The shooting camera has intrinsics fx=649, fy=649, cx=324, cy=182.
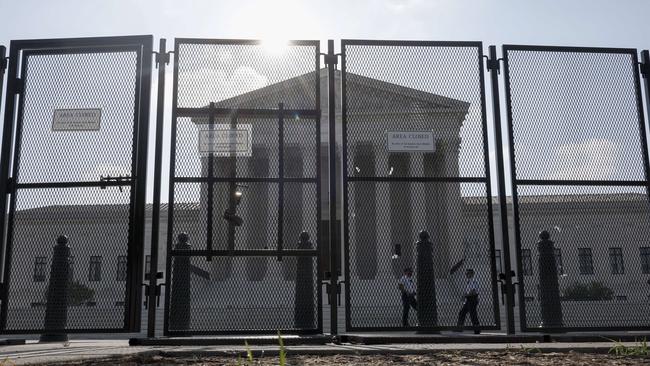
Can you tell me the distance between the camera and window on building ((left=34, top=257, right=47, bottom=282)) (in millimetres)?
6656

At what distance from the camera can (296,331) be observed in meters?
6.46

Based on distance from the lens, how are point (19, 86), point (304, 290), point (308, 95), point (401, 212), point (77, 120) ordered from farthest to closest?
point (308, 95)
point (19, 86)
point (401, 212)
point (77, 120)
point (304, 290)

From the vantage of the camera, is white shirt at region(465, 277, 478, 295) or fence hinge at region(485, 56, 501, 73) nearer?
white shirt at region(465, 277, 478, 295)

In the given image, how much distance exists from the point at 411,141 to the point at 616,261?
2897 mm

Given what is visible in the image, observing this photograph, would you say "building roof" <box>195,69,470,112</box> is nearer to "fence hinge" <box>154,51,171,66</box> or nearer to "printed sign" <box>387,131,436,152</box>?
"printed sign" <box>387,131,436,152</box>

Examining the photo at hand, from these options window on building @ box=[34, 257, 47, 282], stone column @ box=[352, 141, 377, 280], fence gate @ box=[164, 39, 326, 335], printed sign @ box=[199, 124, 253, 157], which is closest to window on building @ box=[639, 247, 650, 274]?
stone column @ box=[352, 141, 377, 280]

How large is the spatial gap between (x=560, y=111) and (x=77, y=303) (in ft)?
17.9

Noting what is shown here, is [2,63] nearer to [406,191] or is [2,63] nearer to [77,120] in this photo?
[77,120]

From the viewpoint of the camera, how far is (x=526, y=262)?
266 inches

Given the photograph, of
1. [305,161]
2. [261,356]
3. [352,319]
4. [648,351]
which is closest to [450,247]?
[352,319]

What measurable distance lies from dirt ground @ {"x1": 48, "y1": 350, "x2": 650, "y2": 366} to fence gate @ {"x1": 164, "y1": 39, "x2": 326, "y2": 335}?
193 centimetres

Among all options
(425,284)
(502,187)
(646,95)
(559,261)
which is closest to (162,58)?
(425,284)

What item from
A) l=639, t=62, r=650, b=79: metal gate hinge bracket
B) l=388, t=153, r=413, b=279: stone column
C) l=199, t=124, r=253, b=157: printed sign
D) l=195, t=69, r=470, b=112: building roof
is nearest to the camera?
l=388, t=153, r=413, b=279: stone column

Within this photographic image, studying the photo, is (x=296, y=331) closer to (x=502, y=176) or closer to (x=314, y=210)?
(x=314, y=210)
